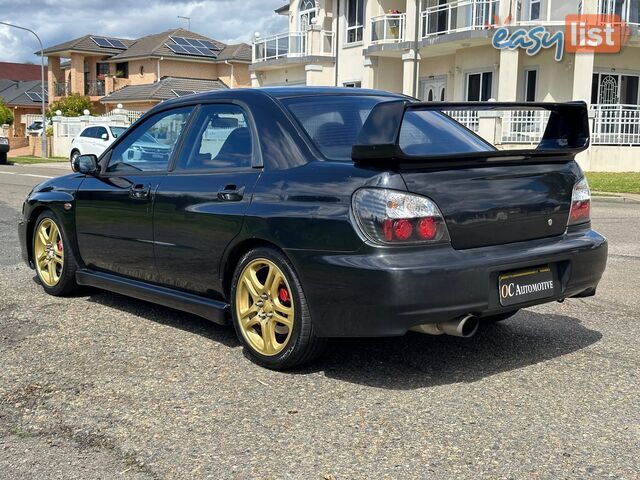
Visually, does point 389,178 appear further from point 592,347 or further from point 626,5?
point 626,5

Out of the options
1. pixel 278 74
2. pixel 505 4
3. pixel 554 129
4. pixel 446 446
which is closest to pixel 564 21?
pixel 505 4

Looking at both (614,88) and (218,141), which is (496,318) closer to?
(218,141)

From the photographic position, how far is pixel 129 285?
18.5 feet

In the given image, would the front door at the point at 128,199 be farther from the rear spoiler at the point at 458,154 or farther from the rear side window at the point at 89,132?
the rear side window at the point at 89,132

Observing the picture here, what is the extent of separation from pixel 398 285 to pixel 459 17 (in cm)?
2784

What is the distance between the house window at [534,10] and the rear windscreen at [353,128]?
24.0 m

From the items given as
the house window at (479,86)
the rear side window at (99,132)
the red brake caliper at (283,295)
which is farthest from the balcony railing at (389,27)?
the red brake caliper at (283,295)

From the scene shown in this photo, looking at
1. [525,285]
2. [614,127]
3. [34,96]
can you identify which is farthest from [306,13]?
[34,96]

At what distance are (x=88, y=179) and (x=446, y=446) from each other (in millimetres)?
3785

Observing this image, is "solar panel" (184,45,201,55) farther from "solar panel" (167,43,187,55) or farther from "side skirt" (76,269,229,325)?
"side skirt" (76,269,229,325)

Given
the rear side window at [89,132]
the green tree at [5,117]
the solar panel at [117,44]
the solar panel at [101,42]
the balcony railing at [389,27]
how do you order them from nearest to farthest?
the rear side window at [89,132], the balcony railing at [389,27], the green tree at [5,117], the solar panel at [101,42], the solar panel at [117,44]

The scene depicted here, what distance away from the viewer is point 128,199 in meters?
5.58

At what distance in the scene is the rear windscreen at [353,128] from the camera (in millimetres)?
4660

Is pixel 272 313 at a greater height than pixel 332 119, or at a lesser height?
lesser
